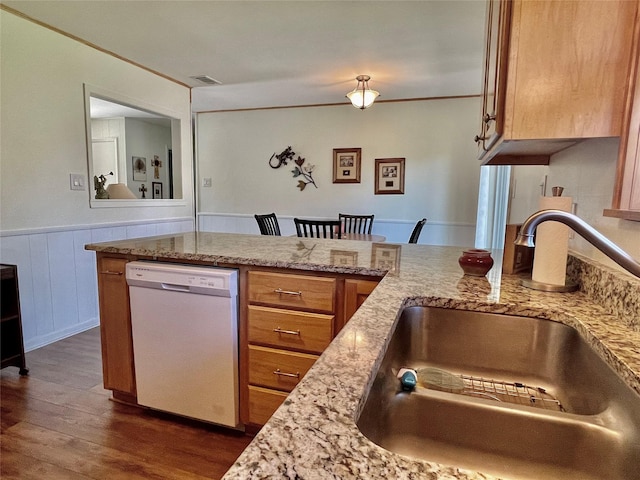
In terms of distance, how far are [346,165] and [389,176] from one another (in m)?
0.58

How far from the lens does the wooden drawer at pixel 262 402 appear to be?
1598 mm

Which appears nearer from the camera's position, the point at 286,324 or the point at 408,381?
the point at 408,381

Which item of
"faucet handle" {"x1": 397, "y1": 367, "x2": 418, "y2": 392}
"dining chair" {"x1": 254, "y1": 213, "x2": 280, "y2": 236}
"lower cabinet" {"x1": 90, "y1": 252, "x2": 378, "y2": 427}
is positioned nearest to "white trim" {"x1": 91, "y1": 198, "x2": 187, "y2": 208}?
"dining chair" {"x1": 254, "y1": 213, "x2": 280, "y2": 236}

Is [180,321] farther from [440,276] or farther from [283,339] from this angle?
[440,276]

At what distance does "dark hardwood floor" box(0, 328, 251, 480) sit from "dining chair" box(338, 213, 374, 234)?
8.82 ft

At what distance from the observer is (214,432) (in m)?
1.75

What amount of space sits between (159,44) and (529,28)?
2893 mm

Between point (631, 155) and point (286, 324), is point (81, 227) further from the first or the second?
point (631, 155)

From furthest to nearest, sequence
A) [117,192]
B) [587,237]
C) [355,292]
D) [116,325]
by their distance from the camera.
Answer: [117,192] < [116,325] < [355,292] < [587,237]

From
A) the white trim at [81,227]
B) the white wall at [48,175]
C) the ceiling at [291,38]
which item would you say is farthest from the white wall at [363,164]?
the white wall at [48,175]

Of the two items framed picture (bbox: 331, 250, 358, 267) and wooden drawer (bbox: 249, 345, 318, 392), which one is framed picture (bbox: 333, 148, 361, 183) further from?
wooden drawer (bbox: 249, 345, 318, 392)

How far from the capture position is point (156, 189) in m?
6.34

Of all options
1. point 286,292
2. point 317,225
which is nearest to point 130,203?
point 317,225

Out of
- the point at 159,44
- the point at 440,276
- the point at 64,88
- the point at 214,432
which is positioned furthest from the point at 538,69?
the point at 64,88
